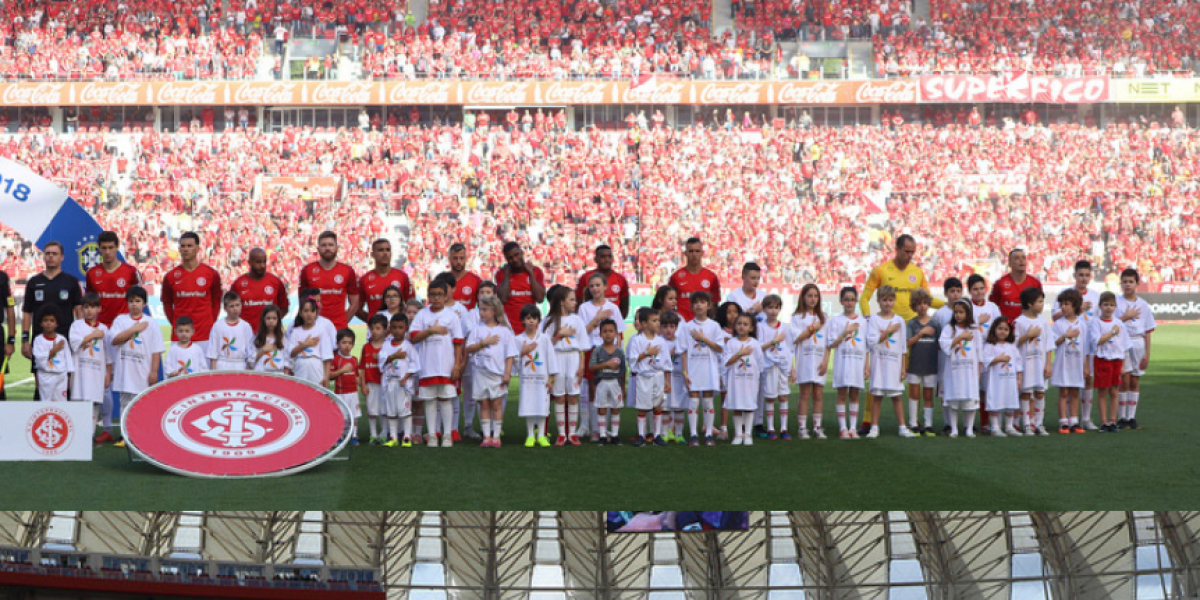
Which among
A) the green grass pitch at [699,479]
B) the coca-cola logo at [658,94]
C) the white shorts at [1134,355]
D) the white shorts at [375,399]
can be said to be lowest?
the green grass pitch at [699,479]

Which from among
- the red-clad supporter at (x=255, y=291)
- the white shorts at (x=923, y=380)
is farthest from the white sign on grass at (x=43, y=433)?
the white shorts at (x=923, y=380)

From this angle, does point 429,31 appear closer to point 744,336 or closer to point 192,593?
point 744,336

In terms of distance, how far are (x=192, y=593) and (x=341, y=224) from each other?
93.5 ft

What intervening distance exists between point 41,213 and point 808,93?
26969 mm

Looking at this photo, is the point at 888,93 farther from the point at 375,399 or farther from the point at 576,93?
the point at 375,399

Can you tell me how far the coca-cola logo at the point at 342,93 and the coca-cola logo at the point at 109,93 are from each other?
17.3 ft

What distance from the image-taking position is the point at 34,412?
8383 millimetres

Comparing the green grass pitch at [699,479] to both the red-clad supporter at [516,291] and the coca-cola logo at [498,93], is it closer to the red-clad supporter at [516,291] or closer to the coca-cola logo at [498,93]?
the red-clad supporter at [516,291]

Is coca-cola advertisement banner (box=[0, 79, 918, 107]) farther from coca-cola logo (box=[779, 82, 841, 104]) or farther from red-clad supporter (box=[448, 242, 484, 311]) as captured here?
red-clad supporter (box=[448, 242, 484, 311])

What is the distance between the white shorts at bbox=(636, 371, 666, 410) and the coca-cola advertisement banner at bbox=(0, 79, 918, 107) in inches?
1022

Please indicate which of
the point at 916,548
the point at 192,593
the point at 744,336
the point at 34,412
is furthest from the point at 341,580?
the point at 744,336

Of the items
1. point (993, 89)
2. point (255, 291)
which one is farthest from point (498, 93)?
point (255, 291)

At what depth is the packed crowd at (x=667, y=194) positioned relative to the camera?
30531mm

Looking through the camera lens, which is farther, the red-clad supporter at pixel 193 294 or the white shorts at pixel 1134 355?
the white shorts at pixel 1134 355
